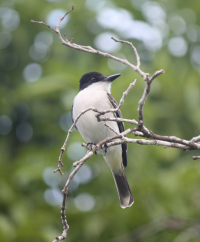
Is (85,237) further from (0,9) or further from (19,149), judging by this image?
(0,9)

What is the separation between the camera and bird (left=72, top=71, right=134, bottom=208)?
156 inches

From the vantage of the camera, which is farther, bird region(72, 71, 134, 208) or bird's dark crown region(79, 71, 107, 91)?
bird's dark crown region(79, 71, 107, 91)

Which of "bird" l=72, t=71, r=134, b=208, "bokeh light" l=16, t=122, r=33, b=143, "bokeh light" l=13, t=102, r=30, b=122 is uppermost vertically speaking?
"bokeh light" l=13, t=102, r=30, b=122

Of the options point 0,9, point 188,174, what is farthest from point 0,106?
point 188,174

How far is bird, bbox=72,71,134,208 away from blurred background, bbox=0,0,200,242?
0.68 m

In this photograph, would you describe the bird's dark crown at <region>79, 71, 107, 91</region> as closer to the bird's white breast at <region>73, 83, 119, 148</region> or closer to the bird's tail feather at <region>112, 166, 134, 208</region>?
the bird's white breast at <region>73, 83, 119, 148</region>

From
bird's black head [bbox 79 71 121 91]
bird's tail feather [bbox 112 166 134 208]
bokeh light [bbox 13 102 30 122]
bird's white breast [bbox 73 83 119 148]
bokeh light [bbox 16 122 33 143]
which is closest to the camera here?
bird's white breast [bbox 73 83 119 148]

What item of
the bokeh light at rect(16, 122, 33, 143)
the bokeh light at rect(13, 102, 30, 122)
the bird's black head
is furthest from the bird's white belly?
the bokeh light at rect(13, 102, 30, 122)

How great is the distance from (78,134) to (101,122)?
2035 mm

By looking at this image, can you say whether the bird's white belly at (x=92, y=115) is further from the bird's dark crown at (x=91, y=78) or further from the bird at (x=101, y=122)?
the bird's dark crown at (x=91, y=78)

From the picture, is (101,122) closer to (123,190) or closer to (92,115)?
(92,115)

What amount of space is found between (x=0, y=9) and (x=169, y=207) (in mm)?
5840

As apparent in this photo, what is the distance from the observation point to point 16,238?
4840 mm

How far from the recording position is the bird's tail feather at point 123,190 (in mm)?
4121
